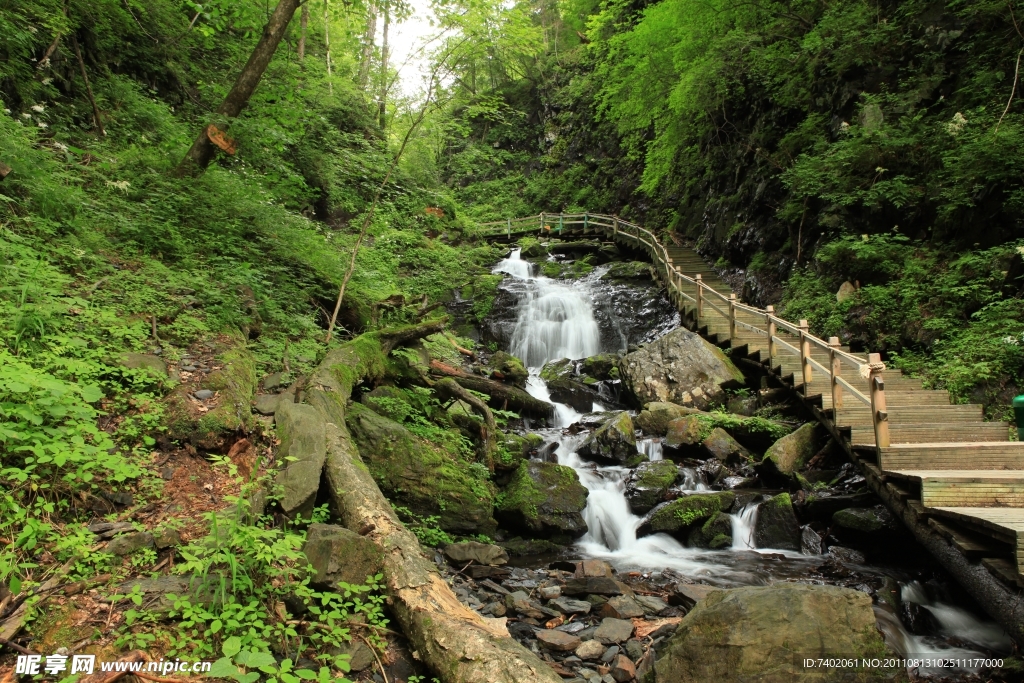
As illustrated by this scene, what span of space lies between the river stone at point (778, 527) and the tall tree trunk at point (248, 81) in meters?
8.97

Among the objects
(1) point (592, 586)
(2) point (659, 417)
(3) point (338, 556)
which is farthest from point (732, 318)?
(3) point (338, 556)

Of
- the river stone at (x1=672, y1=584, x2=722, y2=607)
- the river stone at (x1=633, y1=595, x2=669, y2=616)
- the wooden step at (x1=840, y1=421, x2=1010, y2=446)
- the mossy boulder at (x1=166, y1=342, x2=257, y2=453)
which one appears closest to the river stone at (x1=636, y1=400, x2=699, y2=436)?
the wooden step at (x1=840, y1=421, x2=1010, y2=446)

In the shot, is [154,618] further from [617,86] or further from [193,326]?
[617,86]

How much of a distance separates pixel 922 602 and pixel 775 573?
1293 millimetres

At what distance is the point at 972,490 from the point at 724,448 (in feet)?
13.4

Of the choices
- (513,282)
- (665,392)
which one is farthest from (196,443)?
(513,282)

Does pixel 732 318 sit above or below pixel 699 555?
above

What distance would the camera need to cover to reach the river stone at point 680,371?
1072 centimetres

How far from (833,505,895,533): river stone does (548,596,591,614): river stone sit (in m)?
3.47

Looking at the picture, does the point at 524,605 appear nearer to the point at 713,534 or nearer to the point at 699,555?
the point at 699,555

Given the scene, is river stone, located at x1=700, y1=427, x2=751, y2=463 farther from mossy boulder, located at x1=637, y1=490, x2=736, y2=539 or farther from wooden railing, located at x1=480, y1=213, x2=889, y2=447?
mossy boulder, located at x1=637, y1=490, x2=736, y2=539

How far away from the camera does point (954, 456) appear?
5574 millimetres

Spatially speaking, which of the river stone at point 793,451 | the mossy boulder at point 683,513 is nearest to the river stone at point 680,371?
the river stone at point 793,451

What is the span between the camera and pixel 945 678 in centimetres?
405
